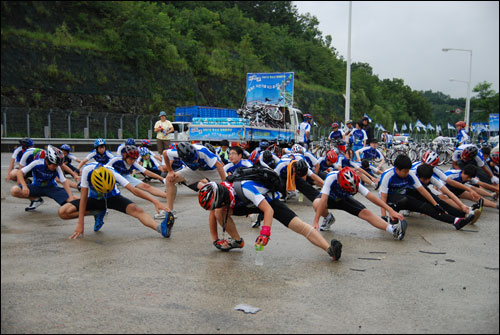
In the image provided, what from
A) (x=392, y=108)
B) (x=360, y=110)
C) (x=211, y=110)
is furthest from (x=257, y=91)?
(x=392, y=108)

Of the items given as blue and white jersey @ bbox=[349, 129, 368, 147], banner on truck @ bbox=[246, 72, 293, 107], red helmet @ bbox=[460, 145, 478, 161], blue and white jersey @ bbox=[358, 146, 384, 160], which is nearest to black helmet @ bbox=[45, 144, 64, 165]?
red helmet @ bbox=[460, 145, 478, 161]

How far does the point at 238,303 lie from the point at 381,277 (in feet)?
6.08

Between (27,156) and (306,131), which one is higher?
(306,131)

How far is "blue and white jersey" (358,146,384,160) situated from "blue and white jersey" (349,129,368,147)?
3.14ft

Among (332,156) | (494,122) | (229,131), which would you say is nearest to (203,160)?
(332,156)

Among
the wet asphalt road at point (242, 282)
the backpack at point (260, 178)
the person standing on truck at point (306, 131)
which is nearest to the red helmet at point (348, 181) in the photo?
the wet asphalt road at point (242, 282)

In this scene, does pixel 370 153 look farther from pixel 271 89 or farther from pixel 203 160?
pixel 271 89

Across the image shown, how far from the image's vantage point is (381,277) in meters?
5.36

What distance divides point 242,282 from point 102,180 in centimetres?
274

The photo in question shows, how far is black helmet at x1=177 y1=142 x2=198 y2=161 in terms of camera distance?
7.86 meters

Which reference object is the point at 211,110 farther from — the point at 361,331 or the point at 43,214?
the point at 361,331

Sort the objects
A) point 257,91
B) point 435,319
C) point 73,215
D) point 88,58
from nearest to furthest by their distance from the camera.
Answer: point 435,319
point 73,215
point 257,91
point 88,58

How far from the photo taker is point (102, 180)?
21.8ft

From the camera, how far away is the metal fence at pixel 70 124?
24.4 m
